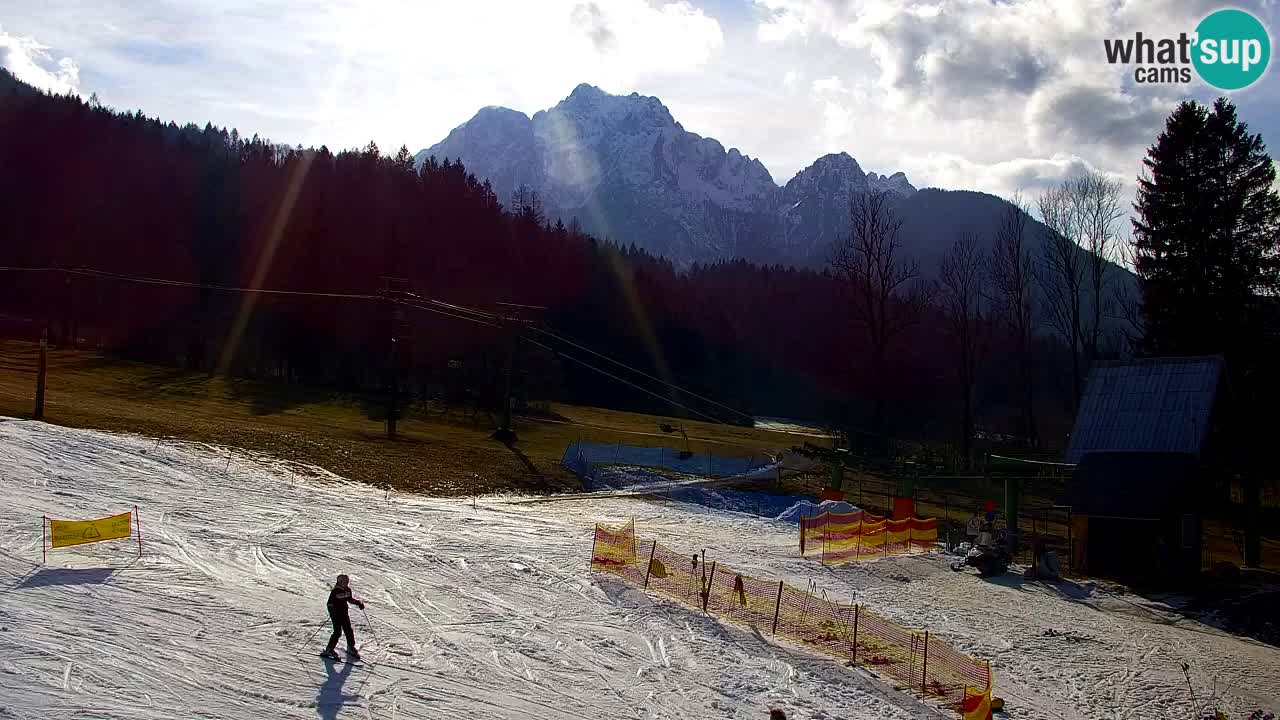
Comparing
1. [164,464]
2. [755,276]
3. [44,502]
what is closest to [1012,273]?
[164,464]

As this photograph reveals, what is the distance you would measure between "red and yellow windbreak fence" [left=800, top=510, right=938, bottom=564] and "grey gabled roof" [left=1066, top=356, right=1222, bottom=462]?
7.43 metres

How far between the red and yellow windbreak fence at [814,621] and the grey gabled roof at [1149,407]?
58.2 ft

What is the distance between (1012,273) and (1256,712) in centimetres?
6131

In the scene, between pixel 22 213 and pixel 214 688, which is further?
pixel 22 213

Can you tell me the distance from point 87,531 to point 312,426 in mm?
25975

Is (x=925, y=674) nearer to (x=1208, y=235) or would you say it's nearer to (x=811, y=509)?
(x=811, y=509)

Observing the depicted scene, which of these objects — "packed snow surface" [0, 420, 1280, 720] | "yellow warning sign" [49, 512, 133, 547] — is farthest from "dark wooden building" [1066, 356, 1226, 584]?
"yellow warning sign" [49, 512, 133, 547]

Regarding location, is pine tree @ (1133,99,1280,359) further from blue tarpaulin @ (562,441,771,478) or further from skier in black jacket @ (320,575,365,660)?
skier in black jacket @ (320,575,365,660)

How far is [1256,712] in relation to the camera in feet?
60.5

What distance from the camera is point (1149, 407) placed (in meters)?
36.1

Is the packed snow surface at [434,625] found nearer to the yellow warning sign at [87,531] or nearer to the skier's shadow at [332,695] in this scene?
the skier's shadow at [332,695]

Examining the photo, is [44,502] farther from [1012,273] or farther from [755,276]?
[755,276]

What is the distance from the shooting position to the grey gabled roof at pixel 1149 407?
112 feet

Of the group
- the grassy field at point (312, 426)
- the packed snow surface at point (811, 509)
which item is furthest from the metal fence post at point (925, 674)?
the grassy field at point (312, 426)
